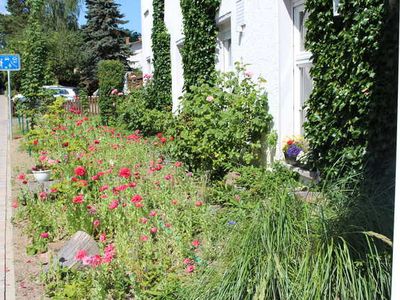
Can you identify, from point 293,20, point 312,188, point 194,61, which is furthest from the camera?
point 194,61

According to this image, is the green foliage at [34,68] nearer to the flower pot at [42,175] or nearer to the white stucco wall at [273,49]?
the flower pot at [42,175]

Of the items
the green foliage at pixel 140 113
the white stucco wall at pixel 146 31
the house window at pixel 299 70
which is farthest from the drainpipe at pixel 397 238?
the white stucco wall at pixel 146 31

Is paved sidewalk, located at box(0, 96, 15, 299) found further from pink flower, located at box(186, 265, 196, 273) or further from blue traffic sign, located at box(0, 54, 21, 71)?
blue traffic sign, located at box(0, 54, 21, 71)

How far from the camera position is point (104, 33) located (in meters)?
35.0

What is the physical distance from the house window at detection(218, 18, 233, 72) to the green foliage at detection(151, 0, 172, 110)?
356 centimetres

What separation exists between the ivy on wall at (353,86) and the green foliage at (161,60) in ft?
26.3

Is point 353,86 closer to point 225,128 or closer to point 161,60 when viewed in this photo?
point 225,128

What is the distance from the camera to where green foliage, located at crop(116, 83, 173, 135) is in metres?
11.8

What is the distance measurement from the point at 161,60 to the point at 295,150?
26.0ft

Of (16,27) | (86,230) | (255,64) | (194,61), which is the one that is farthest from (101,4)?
(86,230)

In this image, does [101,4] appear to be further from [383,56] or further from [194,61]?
[383,56]

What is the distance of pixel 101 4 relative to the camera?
35.3 meters

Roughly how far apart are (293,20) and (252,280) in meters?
4.37

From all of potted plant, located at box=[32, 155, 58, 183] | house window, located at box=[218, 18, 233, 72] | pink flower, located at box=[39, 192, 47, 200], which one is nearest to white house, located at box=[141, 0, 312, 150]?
house window, located at box=[218, 18, 233, 72]
